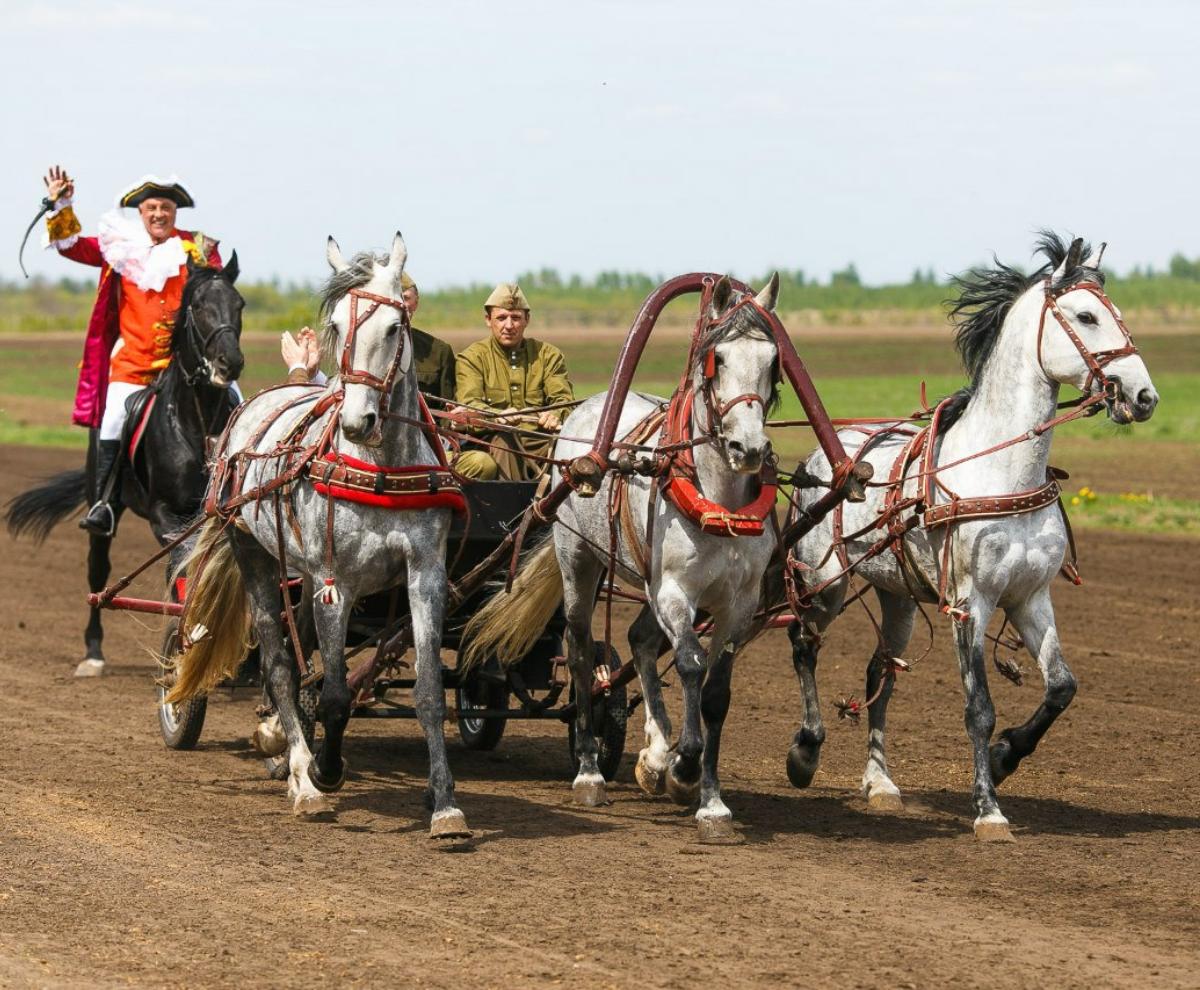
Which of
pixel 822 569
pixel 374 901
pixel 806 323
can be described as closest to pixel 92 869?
pixel 374 901

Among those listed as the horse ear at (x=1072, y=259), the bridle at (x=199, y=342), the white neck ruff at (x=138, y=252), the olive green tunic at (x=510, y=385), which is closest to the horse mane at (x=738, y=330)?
the horse ear at (x=1072, y=259)

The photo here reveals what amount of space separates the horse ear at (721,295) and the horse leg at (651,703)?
154cm

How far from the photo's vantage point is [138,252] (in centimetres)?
1066

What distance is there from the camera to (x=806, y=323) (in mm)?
80188

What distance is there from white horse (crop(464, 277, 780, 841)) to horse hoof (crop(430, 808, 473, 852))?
93 centimetres

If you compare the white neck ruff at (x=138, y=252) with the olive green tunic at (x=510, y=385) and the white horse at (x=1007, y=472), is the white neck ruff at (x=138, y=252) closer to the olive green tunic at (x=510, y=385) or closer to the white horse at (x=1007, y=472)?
the olive green tunic at (x=510, y=385)

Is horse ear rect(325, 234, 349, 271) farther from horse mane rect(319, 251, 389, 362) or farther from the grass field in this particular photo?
the grass field

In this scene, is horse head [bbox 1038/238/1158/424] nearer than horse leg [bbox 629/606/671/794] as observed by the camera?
Yes

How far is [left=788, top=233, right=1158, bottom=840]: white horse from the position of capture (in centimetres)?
746

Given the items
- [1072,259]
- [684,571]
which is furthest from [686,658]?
[1072,259]

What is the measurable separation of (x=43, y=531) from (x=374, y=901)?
21.9 ft

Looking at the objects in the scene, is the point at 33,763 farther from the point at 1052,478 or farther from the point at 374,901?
the point at 1052,478

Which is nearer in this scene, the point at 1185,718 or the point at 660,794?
the point at 660,794

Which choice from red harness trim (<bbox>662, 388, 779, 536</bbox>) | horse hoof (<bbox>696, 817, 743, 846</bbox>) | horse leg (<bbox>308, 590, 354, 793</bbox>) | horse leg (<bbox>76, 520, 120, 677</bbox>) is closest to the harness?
red harness trim (<bbox>662, 388, 779, 536</bbox>)
